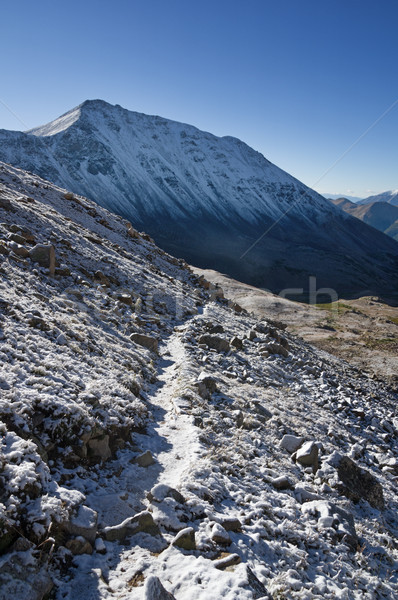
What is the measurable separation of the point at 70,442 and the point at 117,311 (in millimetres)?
11424

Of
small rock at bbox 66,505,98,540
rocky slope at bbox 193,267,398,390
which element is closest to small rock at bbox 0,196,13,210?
small rock at bbox 66,505,98,540

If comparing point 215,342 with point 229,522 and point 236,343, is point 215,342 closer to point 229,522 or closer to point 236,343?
point 236,343

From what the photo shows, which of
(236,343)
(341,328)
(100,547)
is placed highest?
(341,328)

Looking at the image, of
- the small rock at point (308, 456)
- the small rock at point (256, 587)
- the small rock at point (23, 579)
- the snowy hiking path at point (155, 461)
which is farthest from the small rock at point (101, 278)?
the small rock at point (256, 587)

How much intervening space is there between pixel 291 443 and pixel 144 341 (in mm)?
8455

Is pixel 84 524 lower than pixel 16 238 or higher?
lower

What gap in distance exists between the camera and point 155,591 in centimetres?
488

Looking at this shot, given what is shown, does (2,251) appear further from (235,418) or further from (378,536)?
(378,536)

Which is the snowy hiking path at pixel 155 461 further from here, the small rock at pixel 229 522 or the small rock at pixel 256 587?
the small rock at pixel 256 587

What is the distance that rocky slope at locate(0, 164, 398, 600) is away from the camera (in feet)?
18.1

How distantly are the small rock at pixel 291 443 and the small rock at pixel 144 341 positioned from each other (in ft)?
25.7

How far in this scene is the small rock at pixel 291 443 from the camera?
35.1 feet

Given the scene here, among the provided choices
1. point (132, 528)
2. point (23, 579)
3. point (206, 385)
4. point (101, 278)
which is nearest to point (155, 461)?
point (132, 528)

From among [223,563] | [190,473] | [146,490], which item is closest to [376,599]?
[223,563]
